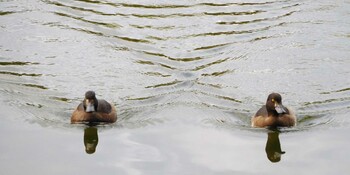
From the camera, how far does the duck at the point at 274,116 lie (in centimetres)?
1416

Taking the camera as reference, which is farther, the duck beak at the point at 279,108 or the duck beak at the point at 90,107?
the duck beak at the point at 279,108

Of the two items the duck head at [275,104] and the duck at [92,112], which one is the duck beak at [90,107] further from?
the duck head at [275,104]

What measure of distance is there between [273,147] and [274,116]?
995 millimetres

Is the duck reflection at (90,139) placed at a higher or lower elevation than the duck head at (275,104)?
lower

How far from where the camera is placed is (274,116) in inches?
562

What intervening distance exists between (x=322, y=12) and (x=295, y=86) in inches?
181

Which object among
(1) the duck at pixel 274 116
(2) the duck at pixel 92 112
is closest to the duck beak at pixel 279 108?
(1) the duck at pixel 274 116

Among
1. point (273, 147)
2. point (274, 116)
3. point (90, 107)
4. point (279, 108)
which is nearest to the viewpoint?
point (273, 147)

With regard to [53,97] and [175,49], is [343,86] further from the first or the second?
[53,97]

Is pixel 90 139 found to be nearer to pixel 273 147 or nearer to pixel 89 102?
pixel 89 102

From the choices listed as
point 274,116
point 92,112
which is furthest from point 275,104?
point 92,112

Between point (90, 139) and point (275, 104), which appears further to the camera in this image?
point (275, 104)

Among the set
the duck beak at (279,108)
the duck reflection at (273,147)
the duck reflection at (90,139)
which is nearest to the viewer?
the duck reflection at (273,147)

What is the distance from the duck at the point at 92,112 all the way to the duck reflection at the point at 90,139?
6.9 inches
